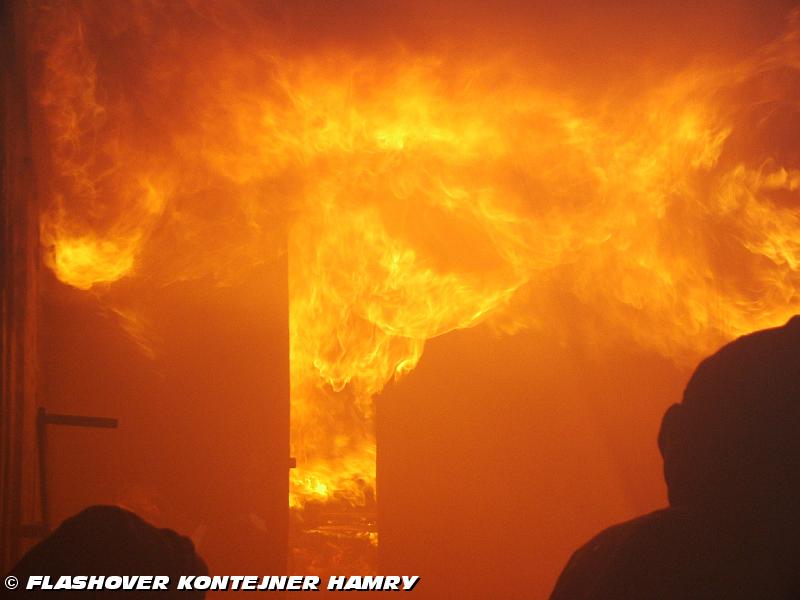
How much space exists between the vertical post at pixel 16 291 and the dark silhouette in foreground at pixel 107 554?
9.45 ft

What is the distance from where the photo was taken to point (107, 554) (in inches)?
78.0

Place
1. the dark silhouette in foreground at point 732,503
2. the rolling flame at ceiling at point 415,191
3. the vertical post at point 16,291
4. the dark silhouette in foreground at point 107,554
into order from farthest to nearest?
1. the rolling flame at ceiling at point 415,191
2. the vertical post at point 16,291
3. the dark silhouette in foreground at point 107,554
4. the dark silhouette in foreground at point 732,503

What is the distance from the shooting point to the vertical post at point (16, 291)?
15.1 feet

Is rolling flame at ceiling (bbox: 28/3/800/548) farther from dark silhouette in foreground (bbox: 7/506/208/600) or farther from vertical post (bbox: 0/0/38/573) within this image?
dark silhouette in foreground (bbox: 7/506/208/600)

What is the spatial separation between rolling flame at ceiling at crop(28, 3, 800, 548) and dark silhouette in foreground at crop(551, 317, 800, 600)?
4.09 meters

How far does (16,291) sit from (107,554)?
3460mm

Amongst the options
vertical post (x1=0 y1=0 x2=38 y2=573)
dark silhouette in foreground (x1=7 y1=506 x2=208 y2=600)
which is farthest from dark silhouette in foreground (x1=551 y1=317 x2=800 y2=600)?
vertical post (x1=0 y1=0 x2=38 y2=573)

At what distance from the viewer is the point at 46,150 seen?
209 inches

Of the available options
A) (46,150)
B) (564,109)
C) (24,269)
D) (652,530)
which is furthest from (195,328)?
(652,530)

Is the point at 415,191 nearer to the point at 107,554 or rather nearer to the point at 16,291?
the point at 16,291

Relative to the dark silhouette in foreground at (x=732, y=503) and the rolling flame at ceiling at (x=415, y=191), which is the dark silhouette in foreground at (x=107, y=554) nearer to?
the dark silhouette in foreground at (x=732, y=503)

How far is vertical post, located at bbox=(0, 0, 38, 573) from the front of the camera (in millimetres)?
4594

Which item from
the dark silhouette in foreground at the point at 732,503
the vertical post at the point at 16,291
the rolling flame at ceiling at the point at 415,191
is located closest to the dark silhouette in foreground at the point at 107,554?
the dark silhouette in foreground at the point at 732,503

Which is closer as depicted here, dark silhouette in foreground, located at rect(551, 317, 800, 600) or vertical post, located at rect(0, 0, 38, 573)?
dark silhouette in foreground, located at rect(551, 317, 800, 600)
